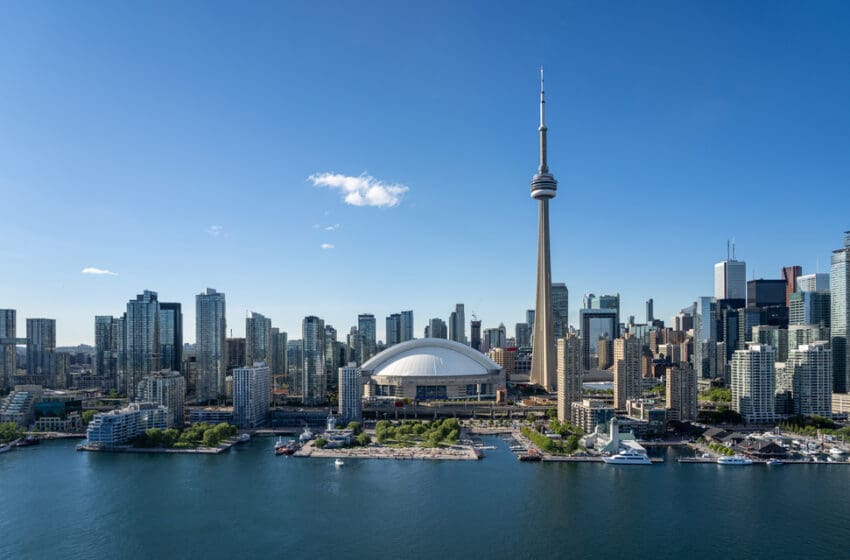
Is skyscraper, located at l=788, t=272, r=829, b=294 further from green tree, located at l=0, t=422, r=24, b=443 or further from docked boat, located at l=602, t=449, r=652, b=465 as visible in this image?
green tree, located at l=0, t=422, r=24, b=443

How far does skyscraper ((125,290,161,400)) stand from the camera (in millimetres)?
46438

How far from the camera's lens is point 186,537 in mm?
16125

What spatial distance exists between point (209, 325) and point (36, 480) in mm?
23280

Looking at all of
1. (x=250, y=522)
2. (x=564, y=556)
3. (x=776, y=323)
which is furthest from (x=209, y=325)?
(x=776, y=323)

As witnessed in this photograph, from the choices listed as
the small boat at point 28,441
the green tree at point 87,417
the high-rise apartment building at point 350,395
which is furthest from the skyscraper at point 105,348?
the high-rise apartment building at point 350,395

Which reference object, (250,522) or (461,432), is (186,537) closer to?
(250,522)

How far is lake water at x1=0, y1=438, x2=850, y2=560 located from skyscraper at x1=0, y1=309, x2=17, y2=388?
25.0 metres

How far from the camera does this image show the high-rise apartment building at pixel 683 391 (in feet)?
105

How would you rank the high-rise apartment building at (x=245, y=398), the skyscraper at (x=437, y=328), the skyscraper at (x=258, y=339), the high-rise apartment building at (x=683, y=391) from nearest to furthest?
the high-rise apartment building at (x=683, y=391), the high-rise apartment building at (x=245, y=398), the skyscraper at (x=258, y=339), the skyscraper at (x=437, y=328)

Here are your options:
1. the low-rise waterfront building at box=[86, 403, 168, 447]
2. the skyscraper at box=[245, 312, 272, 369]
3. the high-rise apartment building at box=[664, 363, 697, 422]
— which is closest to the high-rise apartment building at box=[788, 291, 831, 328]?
the high-rise apartment building at box=[664, 363, 697, 422]

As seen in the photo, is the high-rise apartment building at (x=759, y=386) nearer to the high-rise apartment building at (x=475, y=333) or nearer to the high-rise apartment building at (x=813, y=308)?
the high-rise apartment building at (x=813, y=308)

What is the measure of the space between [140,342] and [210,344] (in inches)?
274

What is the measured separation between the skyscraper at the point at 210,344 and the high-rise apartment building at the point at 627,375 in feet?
88.3

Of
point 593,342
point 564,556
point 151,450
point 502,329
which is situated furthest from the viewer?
point 502,329
